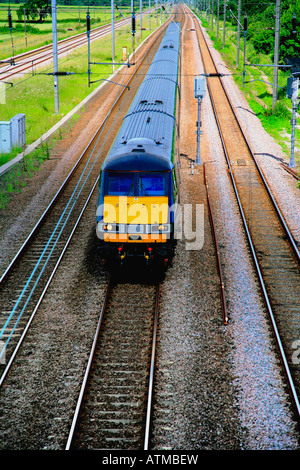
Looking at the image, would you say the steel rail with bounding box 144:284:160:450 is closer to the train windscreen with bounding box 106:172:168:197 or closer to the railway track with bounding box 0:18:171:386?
the train windscreen with bounding box 106:172:168:197

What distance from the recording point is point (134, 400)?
9164 millimetres

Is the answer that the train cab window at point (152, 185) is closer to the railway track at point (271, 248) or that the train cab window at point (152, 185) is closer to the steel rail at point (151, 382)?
the steel rail at point (151, 382)

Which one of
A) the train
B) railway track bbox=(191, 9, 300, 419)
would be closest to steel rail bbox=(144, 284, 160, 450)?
the train

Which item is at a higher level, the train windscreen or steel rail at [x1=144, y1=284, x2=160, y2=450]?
the train windscreen

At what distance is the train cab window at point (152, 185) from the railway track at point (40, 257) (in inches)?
136

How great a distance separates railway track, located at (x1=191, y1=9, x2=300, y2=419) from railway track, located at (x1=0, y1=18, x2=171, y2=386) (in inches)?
220

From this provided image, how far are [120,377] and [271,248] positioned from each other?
24.9 feet

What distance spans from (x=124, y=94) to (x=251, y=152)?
17.1m

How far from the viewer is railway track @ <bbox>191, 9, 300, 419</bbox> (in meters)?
11.0

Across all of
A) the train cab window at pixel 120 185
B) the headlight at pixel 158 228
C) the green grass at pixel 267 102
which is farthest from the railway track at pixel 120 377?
the green grass at pixel 267 102

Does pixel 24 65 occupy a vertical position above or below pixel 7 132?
above

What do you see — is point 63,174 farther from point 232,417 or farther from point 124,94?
point 124,94

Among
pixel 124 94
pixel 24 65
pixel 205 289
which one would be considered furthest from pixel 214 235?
pixel 24 65

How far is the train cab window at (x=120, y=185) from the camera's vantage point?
→ 12805mm
